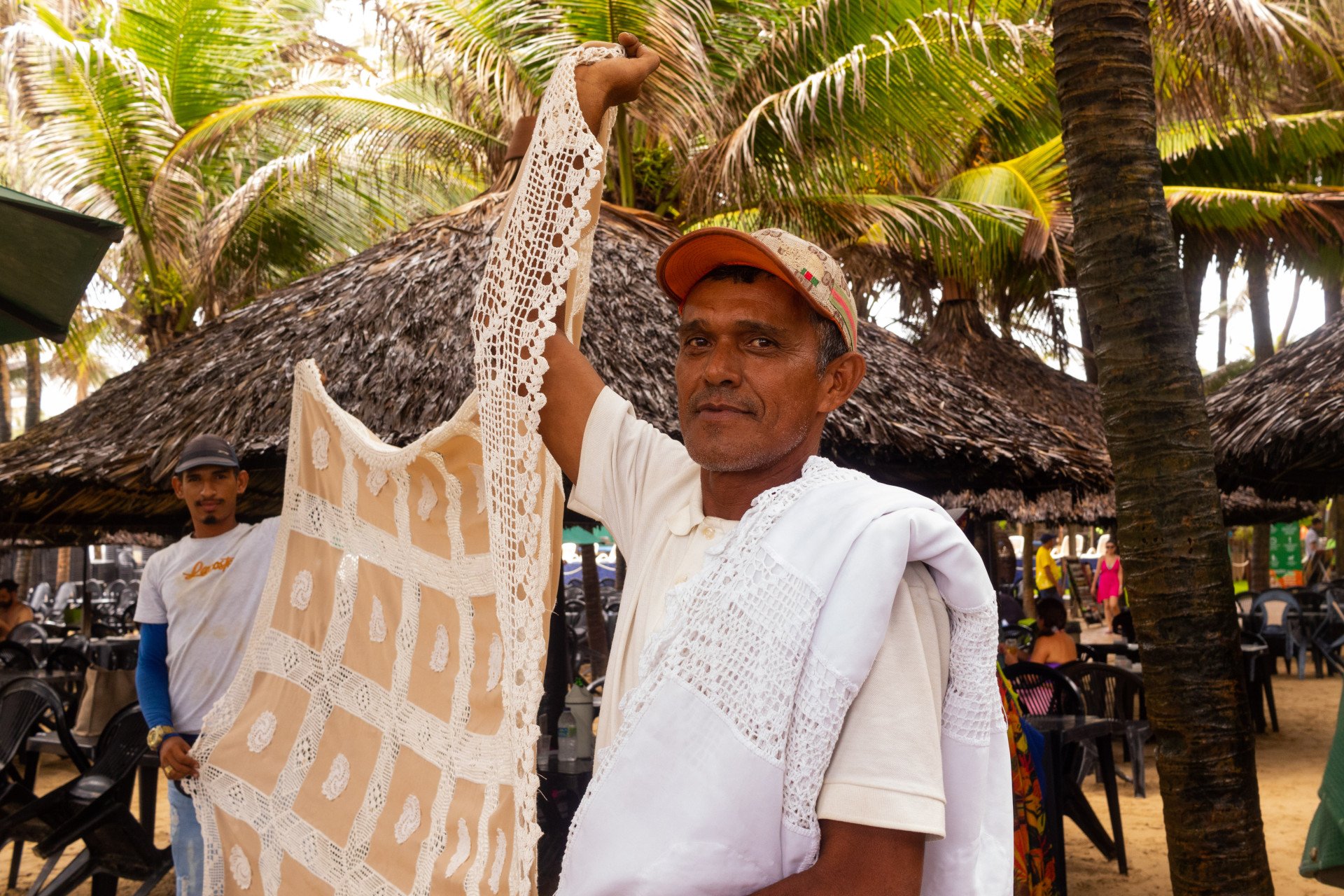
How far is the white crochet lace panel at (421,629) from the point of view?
72.7 inches

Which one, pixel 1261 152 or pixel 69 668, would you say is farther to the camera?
pixel 1261 152

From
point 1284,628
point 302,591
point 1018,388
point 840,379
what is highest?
point 1018,388

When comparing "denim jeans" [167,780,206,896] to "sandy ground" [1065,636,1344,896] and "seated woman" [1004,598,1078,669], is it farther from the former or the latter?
"seated woman" [1004,598,1078,669]

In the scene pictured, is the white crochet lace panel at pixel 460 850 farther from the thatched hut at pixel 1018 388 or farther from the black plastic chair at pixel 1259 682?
the thatched hut at pixel 1018 388

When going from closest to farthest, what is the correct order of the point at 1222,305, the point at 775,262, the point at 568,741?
the point at 775,262 → the point at 568,741 → the point at 1222,305

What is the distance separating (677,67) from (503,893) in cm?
689

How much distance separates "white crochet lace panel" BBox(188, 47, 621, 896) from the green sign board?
22.3 metres

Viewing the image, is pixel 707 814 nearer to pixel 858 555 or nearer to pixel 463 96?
pixel 858 555

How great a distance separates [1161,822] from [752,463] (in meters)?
7.29

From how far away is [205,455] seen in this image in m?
4.17

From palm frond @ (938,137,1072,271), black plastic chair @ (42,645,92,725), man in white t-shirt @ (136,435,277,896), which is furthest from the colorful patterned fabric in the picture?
palm frond @ (938,137,1072,271)

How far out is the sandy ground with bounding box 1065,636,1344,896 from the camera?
6.22 m

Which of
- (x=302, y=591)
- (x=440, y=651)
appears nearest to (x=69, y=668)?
(x=302, y=591)

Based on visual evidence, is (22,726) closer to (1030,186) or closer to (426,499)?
(426,499)
